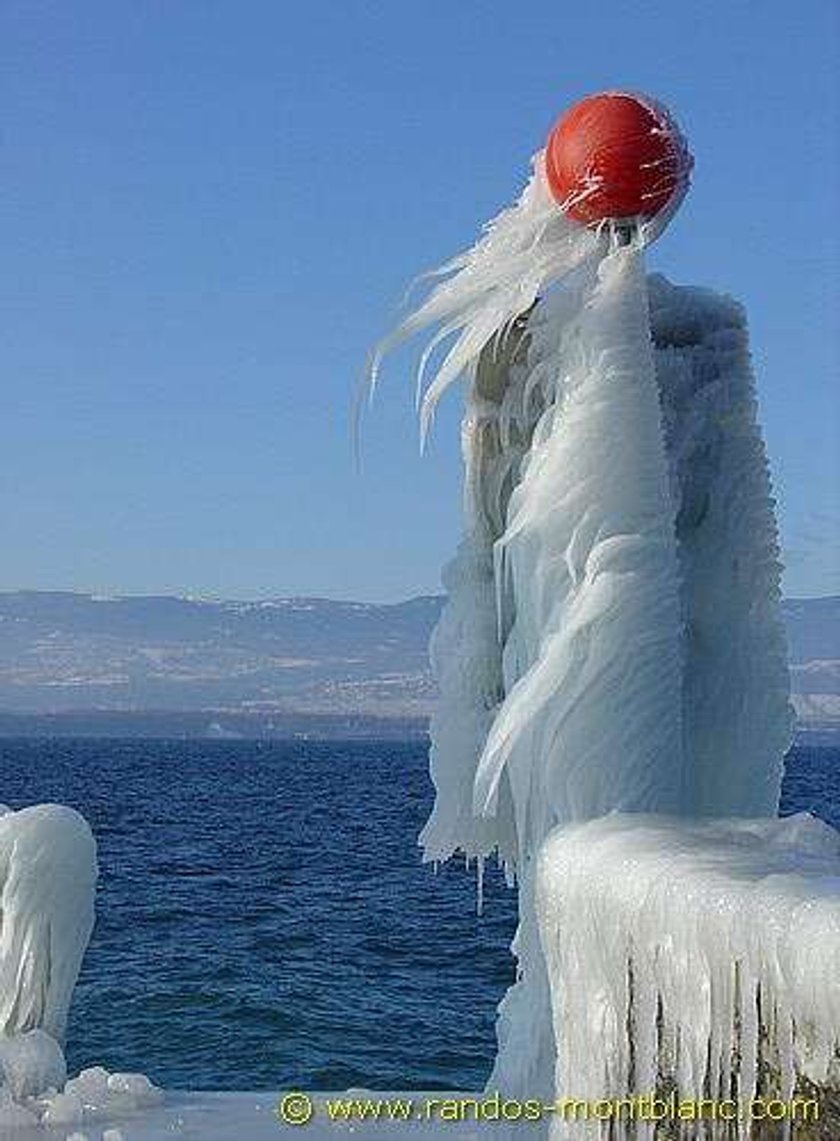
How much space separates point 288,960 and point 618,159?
2341 centimetres

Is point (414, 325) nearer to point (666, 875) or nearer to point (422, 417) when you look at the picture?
point (422, 417)

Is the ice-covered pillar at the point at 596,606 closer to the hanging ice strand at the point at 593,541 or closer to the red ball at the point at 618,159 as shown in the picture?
the hanging ice strand at the point at 593,541

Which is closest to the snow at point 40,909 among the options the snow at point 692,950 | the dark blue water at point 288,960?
the snow at point 692,950

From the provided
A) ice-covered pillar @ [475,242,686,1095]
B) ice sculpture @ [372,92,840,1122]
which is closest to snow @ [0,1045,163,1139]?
ice sculpture @ [372,92,840,1122]

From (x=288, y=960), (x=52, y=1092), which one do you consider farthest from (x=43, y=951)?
(x=288, y=960)

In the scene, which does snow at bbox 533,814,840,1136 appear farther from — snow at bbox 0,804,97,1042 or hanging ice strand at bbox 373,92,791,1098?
snow at bbox 0,804,97,1042

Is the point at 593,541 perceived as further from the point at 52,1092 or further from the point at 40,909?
the point at 52,1092

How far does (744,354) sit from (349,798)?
3018 inches

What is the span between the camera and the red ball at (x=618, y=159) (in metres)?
5.99

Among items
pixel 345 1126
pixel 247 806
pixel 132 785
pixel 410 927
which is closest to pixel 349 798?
pixel 247 806

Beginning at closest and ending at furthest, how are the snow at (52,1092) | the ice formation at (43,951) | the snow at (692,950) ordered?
1. the snow at (692,950)
2. the snow at (52,1092)
3. the ice formation at (43,951)

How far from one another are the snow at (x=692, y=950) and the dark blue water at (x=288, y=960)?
Result: 13.9m

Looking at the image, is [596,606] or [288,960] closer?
[596,606]

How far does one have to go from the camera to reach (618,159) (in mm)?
6035
